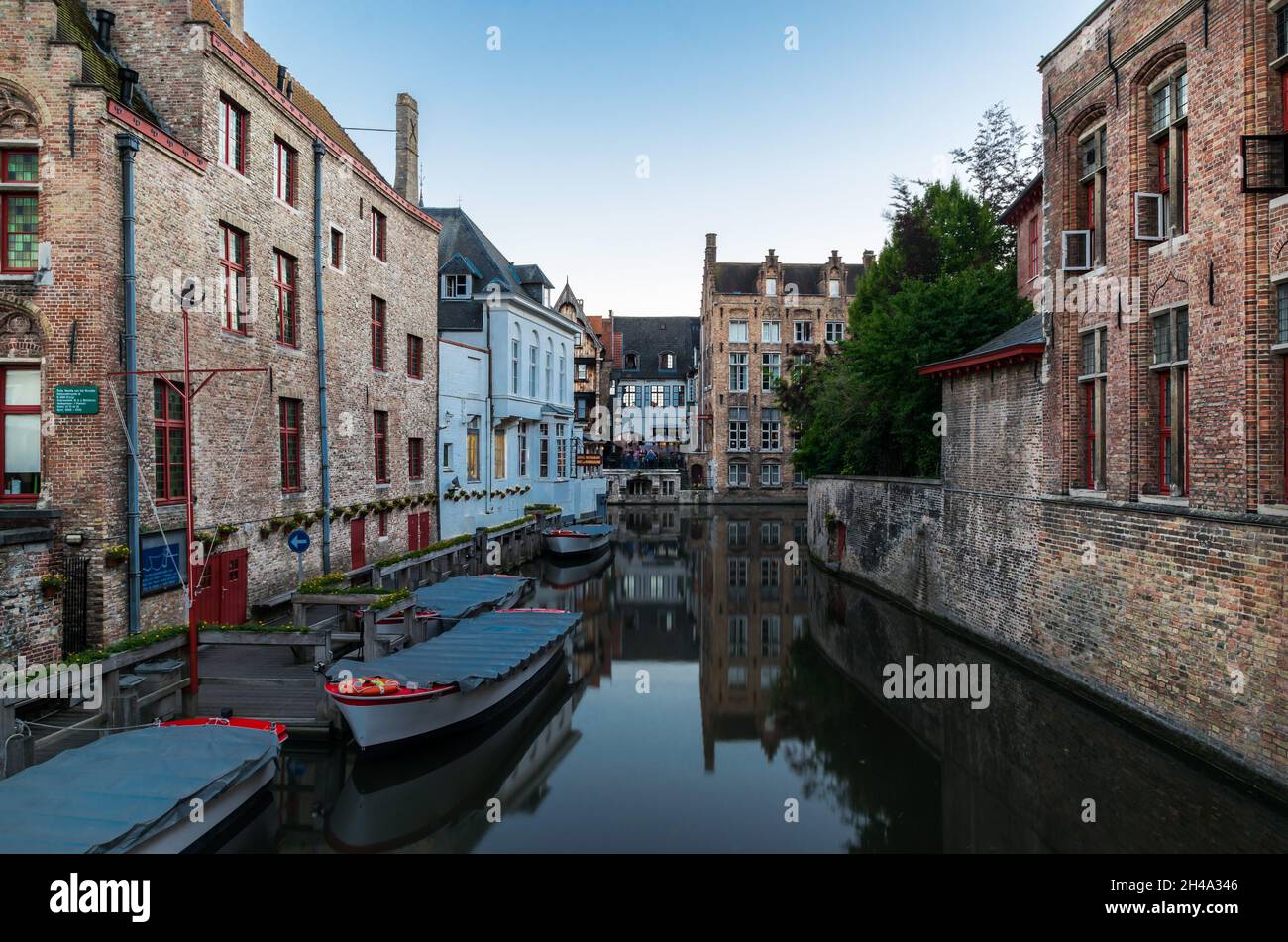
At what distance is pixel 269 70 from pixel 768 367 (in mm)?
40884

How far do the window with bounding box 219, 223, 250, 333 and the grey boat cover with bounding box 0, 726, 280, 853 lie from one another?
8.34 m

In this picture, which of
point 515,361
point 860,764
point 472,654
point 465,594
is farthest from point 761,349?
point 860,764

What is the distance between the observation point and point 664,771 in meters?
10.2

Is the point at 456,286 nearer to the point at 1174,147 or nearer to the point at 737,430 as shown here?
the point at 1174,147

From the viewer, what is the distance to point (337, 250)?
18.2 metres

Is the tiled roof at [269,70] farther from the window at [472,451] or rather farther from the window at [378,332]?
the window at [472,451]

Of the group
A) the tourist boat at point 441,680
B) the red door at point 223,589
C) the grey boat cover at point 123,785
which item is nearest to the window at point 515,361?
the red door at point 223,589

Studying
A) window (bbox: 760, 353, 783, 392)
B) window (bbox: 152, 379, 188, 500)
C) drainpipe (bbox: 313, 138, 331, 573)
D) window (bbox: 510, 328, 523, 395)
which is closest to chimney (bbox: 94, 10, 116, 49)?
drainpipe (bbox: 313, 138, 331, 573)

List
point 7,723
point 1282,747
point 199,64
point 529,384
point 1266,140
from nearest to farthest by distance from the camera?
1. point 7,723
2. point 1282,747
3. point 1266,140
4. point 199,64
5. point 529,384

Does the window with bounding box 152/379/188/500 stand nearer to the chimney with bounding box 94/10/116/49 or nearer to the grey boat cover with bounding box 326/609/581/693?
the grey boat cover with bounding box 326/609/581/693

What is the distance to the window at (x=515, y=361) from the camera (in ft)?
90.1
